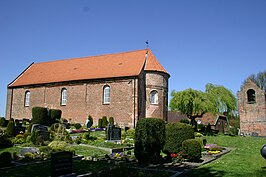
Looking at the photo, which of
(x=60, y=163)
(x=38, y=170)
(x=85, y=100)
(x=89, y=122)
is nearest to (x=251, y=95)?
(x=89, y=122)

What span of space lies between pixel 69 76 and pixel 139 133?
23.4 meters

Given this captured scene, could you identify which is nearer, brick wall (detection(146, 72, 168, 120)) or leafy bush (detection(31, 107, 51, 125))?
leafy bush (detection(31, 107, 51, 125))

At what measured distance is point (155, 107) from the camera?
2984 centimetres

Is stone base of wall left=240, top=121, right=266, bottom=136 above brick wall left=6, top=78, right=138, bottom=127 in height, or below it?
below

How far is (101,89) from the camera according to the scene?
30.3 metres

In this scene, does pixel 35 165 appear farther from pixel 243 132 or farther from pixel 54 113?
pixel 243 132

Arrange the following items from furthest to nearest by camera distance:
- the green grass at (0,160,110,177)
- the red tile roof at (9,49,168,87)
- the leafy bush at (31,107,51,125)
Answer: the red tile roof at (9,49,168,87) < the leafy bush at (31,107,51,125) < the green grass at (0,160,110,177)

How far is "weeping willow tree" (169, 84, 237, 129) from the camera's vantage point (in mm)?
27031

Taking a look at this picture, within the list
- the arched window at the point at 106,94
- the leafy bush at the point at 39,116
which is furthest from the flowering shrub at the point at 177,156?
the arched window at the point at 106,94

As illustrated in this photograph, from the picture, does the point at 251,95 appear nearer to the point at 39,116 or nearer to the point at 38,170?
the point at 39,116

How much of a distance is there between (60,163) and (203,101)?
2175cm

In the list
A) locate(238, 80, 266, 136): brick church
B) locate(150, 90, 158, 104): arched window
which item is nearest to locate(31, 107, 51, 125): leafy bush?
locate(150, 90, 158, 104): arched window

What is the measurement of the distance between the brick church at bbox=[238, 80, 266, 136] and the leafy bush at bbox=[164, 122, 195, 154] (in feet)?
68.9

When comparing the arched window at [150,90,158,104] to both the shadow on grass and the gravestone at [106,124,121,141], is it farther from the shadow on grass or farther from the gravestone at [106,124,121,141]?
the shadow on grass
